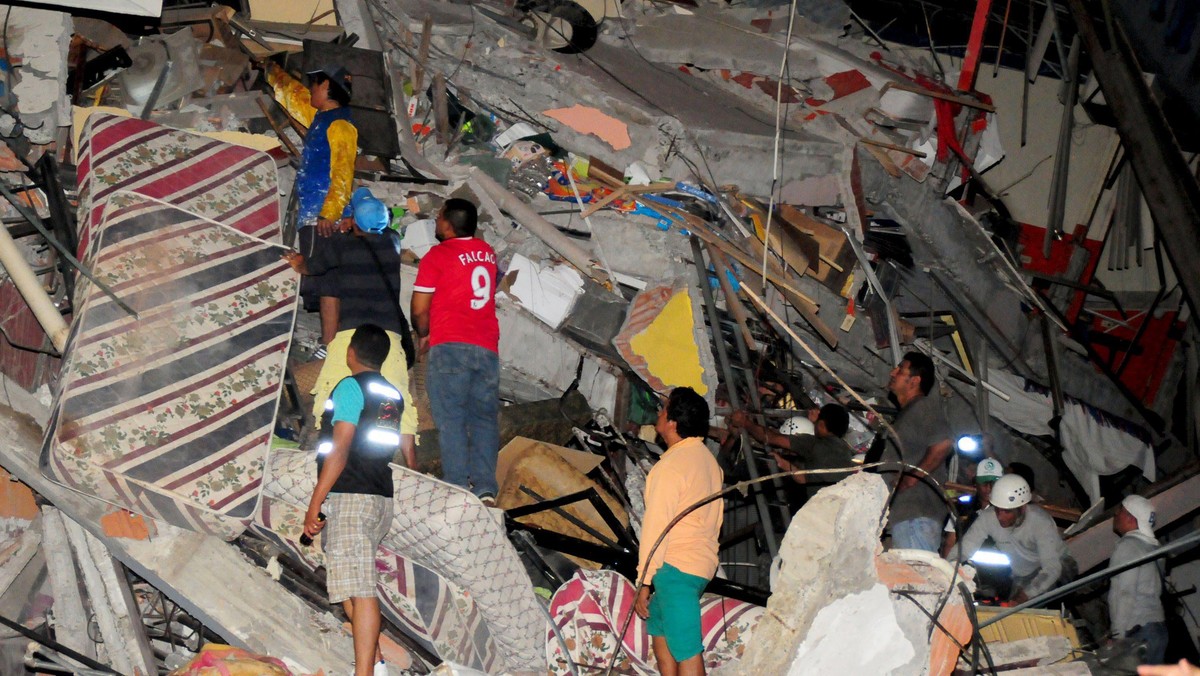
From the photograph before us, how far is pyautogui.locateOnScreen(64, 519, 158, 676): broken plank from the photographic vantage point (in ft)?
19.5

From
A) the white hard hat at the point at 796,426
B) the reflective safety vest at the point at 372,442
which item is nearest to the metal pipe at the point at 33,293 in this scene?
the reflective safety vest at the point at 372,442

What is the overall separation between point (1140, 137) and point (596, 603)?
25.5ft

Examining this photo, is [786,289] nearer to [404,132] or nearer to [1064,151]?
[404,132]

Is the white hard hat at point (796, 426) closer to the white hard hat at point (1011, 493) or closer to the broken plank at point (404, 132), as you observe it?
the white hard hat at point (1011, 493)

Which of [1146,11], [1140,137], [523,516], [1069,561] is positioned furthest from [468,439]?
[1146,11]

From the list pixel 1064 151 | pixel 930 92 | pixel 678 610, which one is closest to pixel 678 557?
pixel 678 610

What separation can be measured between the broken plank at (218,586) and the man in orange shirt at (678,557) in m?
1.66

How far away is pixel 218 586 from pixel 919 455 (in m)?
4.15

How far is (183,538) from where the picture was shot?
Answer: 19.4 ft

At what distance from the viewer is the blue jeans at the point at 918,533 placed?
7043mm

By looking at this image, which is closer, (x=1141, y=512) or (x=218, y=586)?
(x=218, y=586)

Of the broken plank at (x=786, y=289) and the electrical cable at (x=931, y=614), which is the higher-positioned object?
the electrical cable at (x=931, y=614)

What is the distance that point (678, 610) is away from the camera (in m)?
5.38

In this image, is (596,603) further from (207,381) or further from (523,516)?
(207,381)
